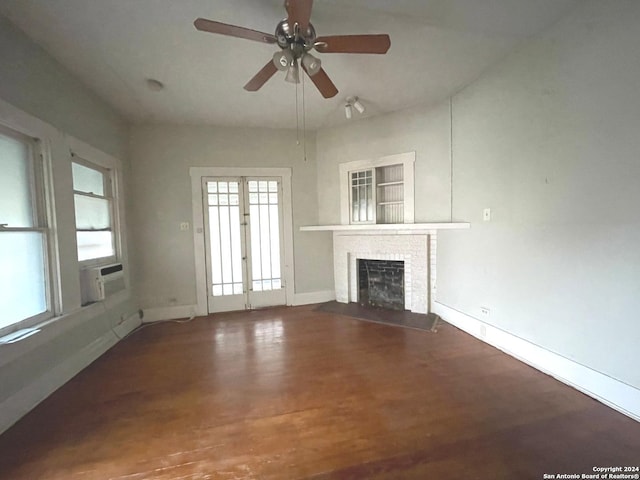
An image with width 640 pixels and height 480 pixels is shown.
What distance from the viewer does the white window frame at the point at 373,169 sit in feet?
12.5

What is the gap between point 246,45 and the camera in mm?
2332

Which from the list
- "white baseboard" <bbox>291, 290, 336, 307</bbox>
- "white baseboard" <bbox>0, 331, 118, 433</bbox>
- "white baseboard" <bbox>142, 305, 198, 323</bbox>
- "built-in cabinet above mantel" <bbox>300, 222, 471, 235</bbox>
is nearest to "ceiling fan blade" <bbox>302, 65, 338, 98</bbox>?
"built-in cabinet above mantel" <bbox>300, 222, 471, 235</bbox>

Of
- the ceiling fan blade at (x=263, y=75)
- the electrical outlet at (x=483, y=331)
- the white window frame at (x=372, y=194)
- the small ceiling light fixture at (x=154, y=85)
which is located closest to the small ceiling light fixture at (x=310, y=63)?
the ceiling fan blade at (x=263, y=75)

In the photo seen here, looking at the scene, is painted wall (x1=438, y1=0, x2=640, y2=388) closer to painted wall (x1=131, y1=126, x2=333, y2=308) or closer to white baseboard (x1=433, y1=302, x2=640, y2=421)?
white baseboard (x1=433, y1=302, x2=640, y2=421)

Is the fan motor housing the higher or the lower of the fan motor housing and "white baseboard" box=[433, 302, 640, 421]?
the higher

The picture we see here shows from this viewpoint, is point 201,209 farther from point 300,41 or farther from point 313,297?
point 300,41

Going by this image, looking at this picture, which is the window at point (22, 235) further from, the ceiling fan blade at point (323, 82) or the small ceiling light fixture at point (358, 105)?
the small ceiling light fixture at point (358, 105)

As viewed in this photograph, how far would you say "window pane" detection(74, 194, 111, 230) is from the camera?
2.86 meters

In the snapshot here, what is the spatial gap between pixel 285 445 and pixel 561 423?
176cm

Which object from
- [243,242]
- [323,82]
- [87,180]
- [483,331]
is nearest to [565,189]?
[483,331]

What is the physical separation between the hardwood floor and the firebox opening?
1.35 m

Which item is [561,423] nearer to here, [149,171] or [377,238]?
[377,238]

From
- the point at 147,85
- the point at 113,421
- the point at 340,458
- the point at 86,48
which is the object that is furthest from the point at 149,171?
the point at 340,458

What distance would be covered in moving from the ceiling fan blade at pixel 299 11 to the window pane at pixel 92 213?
107 inches
